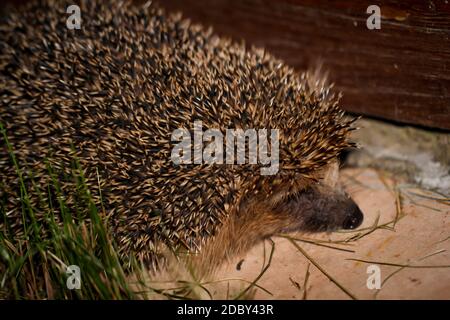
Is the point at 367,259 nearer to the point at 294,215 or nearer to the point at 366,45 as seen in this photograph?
the point at 294,215

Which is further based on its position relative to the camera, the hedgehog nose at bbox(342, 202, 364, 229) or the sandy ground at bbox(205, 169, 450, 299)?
the hedgehog nose at bbox(342, 202, 364, 229)

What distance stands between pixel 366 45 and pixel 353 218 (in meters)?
1.32

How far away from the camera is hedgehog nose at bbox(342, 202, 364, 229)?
3.64 meters

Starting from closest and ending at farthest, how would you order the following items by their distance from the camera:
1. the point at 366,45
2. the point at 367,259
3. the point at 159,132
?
the point at 159,132 < the point at 367,259 < the point at 366,45

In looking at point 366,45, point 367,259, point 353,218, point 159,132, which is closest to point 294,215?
point 353,218

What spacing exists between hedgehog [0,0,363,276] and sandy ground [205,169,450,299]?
169 millimetres

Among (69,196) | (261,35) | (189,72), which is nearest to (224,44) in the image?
(189,72)

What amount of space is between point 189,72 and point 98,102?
1.90ft

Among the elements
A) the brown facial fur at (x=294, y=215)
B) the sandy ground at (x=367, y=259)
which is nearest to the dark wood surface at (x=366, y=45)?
the sandy ground at (x=367, y=259)

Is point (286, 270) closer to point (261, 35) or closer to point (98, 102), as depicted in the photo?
point (98, 102)

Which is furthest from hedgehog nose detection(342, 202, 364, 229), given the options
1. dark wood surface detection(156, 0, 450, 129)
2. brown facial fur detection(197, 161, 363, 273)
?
dark wood surface detection(156, 0, 450, 129)

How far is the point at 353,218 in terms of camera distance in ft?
12.0

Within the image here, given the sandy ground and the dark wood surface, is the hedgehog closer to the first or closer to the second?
the sandy ground

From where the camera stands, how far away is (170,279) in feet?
11.1
